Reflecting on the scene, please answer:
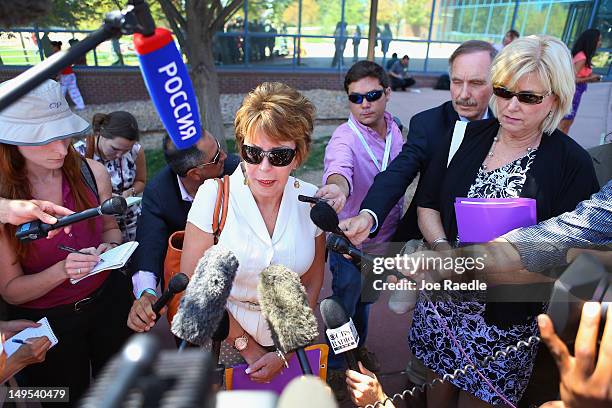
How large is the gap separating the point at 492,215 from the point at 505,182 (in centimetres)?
18

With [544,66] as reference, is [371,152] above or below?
below

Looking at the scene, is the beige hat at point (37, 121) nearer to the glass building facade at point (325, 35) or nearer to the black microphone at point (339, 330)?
the black microphone at point (339, 330)

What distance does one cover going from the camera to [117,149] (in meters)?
3.41

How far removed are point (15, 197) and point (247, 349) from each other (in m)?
1.30

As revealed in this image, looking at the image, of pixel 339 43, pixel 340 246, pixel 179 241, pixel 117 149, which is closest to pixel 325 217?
pixel 340 246

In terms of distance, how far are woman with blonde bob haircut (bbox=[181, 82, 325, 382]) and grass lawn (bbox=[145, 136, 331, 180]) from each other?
18.5ft

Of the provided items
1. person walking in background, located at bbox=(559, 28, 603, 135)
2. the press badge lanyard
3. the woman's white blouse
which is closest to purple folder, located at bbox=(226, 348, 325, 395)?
the woman's white blouse

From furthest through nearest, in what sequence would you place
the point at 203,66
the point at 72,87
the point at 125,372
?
the point at 72,87 → the point at 203,66 → the point at 125,372

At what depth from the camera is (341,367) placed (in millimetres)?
3172

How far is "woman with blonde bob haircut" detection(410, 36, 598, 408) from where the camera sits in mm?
1749

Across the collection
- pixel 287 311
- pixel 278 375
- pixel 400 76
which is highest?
pixel 287 311

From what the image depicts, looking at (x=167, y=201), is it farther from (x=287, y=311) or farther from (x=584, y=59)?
(x=584, y=59)

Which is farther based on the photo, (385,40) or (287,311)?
(385,40)

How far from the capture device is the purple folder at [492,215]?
5.76 feet
